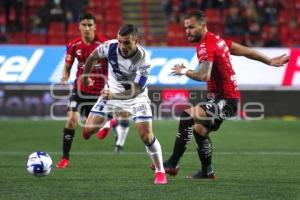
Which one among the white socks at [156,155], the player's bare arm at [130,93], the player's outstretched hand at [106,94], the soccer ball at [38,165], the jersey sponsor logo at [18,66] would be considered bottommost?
the jersey sponsor logo at [18,66]

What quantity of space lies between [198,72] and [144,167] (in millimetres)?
2817

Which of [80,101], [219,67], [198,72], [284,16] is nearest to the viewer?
[198,72]

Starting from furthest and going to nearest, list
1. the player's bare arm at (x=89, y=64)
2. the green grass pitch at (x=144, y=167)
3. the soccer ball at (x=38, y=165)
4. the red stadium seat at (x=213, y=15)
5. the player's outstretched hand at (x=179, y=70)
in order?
the red stadium seat at (x=213, y=15), the player's bare arm at (x=89, y=64), the soccer ball at (x=38, y=165), the player's outstretched hand at (x=179, y=70), the green grass pitch at (x=144, y=167)

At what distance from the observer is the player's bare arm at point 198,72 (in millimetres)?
8680

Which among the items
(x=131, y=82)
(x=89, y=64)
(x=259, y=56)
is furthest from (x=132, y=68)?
(x=259, y=56)

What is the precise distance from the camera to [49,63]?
2086 centimetres

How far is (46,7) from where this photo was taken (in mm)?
23203

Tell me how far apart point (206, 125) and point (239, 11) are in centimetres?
1439

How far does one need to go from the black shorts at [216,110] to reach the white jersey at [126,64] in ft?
2.82

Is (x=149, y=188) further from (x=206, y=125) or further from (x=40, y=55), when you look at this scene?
(x=40, y=55)

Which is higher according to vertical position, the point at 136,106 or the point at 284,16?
the point at 136,106

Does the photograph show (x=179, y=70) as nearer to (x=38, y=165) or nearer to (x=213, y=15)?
(x=38, y=165)

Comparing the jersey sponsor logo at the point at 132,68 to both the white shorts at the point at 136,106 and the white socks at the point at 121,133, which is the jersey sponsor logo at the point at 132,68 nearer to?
the white shorts at the point at 136,106

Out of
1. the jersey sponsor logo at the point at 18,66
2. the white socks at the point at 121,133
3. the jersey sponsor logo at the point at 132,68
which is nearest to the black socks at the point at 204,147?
the jersey sponsor logo at the point at 132,68
